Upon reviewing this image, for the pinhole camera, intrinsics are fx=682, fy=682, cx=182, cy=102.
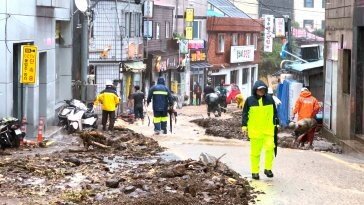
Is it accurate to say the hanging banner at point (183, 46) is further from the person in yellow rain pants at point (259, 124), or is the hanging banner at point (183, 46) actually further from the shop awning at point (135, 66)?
the person in yellow rain pants at point (259, 124)

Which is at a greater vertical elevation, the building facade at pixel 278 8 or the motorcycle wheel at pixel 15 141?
the building facade at pixel 278 8

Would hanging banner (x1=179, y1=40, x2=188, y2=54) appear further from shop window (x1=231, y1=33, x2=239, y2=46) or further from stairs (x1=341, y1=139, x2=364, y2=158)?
stairs (x1=341, y1=139, x2=364, y2=158)

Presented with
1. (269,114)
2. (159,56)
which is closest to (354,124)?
(269,114)

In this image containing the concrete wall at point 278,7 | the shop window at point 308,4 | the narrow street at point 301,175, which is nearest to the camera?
the narrow street at point 301,175

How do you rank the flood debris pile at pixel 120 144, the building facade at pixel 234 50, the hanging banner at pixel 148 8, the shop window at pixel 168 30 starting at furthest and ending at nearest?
the building facade at pixel 234 50, the shop window at pixel 168 30, the hanging banner at pixel 148 8, the flood debris pile at pixel 120 144

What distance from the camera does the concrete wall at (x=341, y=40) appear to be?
18.7m

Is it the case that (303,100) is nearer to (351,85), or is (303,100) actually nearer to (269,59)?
(351,85)

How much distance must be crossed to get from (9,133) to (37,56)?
3.12 m

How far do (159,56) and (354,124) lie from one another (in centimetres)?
2474

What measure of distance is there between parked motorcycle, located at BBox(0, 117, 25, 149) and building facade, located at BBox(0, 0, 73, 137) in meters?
1.51

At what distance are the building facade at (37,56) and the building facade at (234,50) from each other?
96.4 ft

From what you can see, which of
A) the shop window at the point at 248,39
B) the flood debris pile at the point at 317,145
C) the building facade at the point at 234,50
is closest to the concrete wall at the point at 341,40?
the flood debris pile at the point at 317,145

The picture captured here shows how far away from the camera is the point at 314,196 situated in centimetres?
968

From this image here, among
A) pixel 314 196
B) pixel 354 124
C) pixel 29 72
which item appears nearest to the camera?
pixel 314 196
